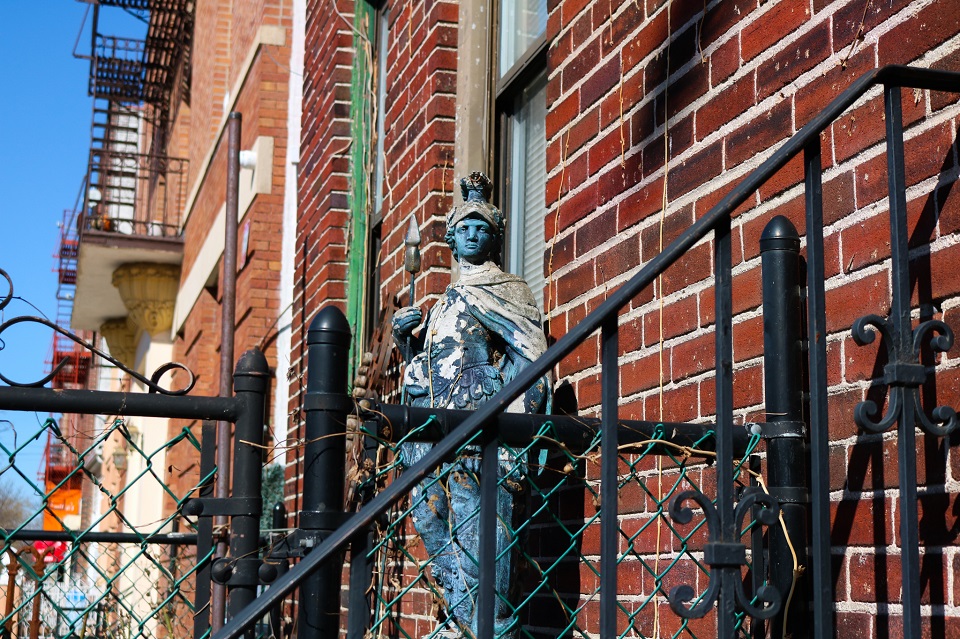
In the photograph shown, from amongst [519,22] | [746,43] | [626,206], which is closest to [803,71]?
[746,43]

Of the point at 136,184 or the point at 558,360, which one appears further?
the point at 136,184

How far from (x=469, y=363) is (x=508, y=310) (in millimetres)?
197

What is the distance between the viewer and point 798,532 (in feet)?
7.32

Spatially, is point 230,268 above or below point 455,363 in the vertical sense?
above

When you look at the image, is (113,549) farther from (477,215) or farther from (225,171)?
(225,171)

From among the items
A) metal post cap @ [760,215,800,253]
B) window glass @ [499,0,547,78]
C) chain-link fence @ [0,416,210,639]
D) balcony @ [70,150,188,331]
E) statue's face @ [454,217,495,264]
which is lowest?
chain-link fence @ [0,416,210,639]

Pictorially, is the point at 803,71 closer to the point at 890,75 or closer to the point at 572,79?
the point at 890,75

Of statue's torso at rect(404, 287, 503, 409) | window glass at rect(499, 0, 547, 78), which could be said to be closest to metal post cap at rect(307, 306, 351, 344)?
statue's torso at rect(404, 287, 503, 409)

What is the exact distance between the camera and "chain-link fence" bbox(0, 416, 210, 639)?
2.58 metres

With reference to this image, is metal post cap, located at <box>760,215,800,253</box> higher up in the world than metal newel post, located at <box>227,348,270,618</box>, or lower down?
higher up

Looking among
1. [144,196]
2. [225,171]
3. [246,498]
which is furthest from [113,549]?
[144,196]

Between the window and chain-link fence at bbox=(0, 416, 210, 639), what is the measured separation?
1.52 m

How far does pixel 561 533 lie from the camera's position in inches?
141

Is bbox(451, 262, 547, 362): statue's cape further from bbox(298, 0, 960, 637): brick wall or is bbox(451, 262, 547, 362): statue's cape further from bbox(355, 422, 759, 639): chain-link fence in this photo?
bbox(355, 422, 759, 639): chain-link fence
